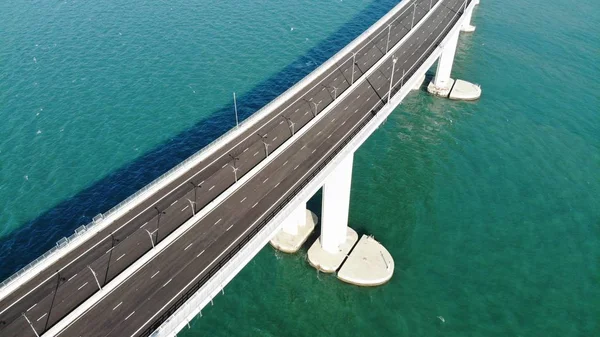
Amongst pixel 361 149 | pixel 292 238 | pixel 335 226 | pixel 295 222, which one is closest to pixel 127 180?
A: pixel 292 238

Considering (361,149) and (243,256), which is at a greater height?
(243,256)

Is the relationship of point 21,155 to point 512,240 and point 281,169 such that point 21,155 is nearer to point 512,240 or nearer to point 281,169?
point 281,169

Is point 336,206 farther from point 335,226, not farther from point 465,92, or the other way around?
point 465,92

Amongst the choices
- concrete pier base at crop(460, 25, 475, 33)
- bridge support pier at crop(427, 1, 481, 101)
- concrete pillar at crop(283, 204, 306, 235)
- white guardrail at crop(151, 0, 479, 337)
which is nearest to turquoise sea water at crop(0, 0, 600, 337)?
bridge support pier at crop(427, 1, 481, 101)

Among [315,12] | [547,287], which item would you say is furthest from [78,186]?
[315,12]

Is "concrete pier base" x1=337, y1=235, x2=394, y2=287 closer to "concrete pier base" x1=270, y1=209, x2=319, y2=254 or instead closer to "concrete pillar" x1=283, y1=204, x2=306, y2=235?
"concrete pier base" x1=270, y1=209, x2=319, y2=254

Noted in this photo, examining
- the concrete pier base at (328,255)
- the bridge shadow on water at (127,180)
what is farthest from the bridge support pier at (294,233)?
the bridge shadow on water at (127,180)
